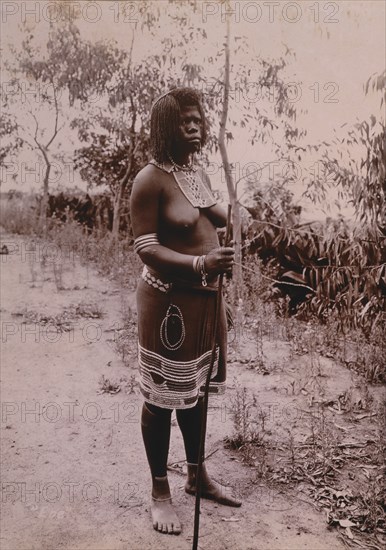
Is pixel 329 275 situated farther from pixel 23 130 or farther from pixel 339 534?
pixel 23 130

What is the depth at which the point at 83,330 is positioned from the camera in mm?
3322

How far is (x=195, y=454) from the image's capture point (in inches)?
77.8

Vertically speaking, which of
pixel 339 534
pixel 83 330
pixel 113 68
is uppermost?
pixel 113 68

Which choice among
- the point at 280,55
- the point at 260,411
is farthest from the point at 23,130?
the point at 260,411

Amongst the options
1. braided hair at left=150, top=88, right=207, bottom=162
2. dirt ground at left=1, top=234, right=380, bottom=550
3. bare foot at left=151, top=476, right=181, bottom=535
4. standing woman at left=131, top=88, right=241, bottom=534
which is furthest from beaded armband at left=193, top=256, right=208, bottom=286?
dirt ground at left=1, top=234, right=380, bottom=550

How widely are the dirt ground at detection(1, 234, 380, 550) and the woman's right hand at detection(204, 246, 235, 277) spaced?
896 mm

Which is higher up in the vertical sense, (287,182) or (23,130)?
(23,130)

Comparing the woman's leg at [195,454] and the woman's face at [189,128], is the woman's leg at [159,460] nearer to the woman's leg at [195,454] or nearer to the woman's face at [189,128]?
the woman's leg at [195,454]

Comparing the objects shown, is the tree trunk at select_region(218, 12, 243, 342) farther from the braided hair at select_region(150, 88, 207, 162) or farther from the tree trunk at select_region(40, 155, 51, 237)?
the tree trunk at select_region(40, 155, 51, 237)

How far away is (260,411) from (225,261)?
122 centimetres

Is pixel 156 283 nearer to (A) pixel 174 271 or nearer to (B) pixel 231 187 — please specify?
(A) pixel 174 271

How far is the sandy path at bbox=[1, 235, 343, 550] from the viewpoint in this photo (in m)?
1.82

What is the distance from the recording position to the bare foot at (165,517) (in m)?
1.82

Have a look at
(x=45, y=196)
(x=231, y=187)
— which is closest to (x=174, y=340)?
(x=231, y=187)
